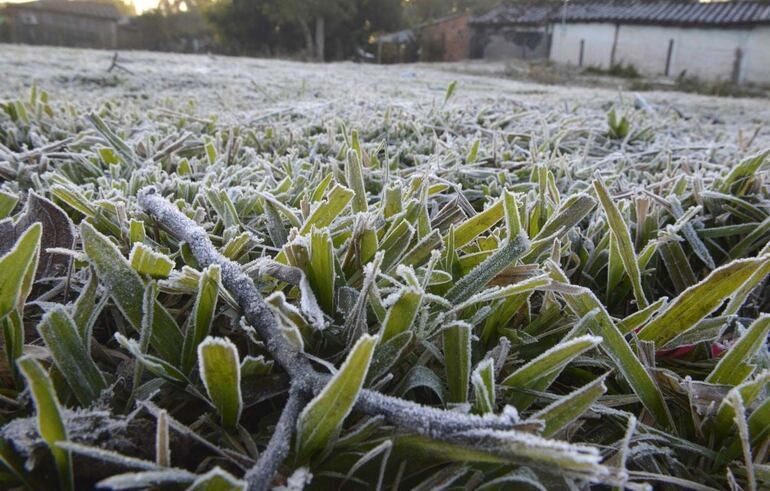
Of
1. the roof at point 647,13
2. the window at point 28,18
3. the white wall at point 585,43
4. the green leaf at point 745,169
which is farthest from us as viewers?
the window at point 28,18

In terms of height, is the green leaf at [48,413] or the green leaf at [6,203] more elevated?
the green leaf at [6,203]

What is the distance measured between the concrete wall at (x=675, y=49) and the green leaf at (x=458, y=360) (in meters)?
16.4

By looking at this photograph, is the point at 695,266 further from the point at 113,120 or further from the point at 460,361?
the point at 113,120

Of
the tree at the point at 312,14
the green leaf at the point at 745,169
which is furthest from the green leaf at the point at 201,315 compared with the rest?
the tree at the point at 312,14

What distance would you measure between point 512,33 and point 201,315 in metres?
20.3

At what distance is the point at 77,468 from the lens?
1.30 ft

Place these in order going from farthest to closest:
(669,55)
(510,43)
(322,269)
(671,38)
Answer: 1. (510,43)
2. (669,55)
3. (671,38)
4. (322,269)

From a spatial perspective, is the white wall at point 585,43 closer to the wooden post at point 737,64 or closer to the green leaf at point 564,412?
the wooden post at point 737,64

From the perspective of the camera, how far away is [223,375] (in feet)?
1.36

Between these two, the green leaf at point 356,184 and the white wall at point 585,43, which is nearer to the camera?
the green leaf at point 356,184

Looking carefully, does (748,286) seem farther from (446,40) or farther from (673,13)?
(446,40)

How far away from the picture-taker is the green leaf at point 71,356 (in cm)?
45

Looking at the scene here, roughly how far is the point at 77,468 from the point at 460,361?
0.33m

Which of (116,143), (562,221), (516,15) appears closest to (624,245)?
(562,221)
